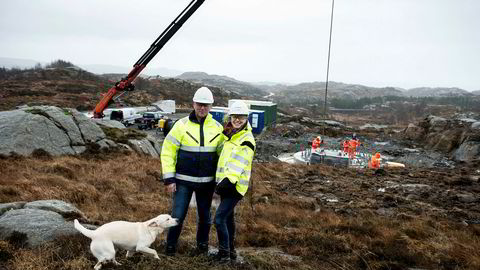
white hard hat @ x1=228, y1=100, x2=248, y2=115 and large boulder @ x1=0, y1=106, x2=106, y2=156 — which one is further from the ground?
white hard hat @ x1=228, y1=100, x2=248, y2=115

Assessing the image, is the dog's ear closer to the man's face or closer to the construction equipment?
the man's face

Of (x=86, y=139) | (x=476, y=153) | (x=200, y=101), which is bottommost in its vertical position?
(x=476, y=153)

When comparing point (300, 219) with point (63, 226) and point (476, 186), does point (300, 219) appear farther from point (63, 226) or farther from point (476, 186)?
point (476, 186)

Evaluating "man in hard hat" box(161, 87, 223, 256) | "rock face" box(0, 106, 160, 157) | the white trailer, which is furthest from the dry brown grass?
the white trailer

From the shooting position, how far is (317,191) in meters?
12.5

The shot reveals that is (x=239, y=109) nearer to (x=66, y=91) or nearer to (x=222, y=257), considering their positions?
(x=222, y=257)

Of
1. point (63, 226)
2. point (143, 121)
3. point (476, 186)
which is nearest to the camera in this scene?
point (63, 226)

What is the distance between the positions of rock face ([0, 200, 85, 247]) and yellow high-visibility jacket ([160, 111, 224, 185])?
65.9 inches

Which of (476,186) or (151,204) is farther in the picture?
(476,186)

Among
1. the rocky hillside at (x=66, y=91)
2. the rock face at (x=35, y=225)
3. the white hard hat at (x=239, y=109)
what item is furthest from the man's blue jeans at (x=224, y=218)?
the rocky hillside at (x=66, y=91)

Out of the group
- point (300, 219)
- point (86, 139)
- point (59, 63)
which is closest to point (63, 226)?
point (300, 219)

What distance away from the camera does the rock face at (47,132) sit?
12.0 metres

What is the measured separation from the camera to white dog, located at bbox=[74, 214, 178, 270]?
364cm

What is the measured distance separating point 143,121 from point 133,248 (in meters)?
27.2
